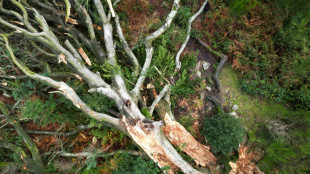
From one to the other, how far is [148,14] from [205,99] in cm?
343

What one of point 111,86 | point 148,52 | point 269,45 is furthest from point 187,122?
point 269,45

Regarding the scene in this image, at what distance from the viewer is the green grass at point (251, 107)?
17.4 feet

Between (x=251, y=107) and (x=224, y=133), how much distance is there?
1797mm

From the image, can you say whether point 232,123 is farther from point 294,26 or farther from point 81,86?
point 81,86

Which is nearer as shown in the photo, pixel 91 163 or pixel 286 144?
pixel 91 163

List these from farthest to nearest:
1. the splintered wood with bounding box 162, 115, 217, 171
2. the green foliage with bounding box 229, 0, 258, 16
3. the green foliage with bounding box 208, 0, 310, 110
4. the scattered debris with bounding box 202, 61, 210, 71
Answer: the scattered debris with bounding box 202, 61, 210, 71, the green foliage with bounding box 208, 0, 310, 110, the green foliage with bounding box 229, 0, 258, 16, the splintered wood with bounding box 162, 115, 217, 171

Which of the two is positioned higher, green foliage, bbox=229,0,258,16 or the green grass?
green foliage, bbox=229,0,258,16

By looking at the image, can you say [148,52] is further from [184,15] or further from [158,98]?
[184,15]

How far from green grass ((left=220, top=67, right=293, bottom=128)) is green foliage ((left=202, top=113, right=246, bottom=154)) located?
1.02 metres

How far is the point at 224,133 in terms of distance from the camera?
429 centimetres

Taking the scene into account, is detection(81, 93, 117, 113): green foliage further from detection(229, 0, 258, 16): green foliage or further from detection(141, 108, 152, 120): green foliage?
detection(229, 0, 258, 16): green foliage

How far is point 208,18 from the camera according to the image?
566 centimetres

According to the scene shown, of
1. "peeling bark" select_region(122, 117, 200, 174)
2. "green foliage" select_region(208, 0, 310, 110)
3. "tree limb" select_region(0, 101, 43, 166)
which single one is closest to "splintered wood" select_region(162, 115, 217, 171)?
"peeling bark" select_region(122, 117, 200, 174)

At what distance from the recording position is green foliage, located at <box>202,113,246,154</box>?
13.8 feet
